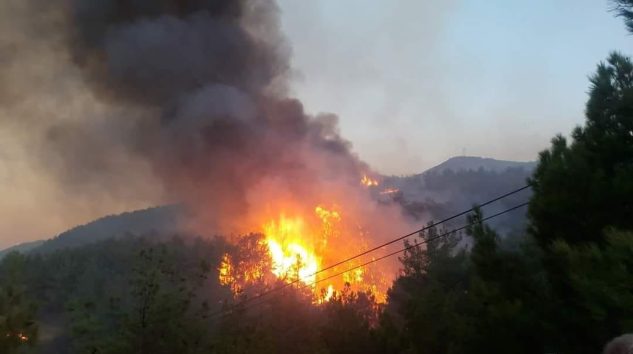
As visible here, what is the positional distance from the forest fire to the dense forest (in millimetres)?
9911

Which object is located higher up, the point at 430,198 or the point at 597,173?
the point at 430,198

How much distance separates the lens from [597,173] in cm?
985

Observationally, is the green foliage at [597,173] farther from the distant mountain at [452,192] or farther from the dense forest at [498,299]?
the distant mountain at [452,192]

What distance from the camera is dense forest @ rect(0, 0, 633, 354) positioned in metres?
9.22

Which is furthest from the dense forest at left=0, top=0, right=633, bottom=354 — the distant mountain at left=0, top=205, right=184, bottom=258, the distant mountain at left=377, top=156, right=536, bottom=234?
the distant mountain at left=0, top=205, right=184, bottom=258

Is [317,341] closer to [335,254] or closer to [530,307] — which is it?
[530,307]

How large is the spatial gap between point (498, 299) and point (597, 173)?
123 inches

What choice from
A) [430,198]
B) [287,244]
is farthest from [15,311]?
[430,198]

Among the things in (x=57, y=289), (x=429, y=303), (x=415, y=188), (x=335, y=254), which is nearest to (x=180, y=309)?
(x=429, y=303)

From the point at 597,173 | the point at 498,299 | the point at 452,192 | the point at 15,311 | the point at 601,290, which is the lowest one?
the point at 601,290

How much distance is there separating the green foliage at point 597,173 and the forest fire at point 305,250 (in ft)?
76.4

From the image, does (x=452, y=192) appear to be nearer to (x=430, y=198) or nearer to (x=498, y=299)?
(x=430, y=198)

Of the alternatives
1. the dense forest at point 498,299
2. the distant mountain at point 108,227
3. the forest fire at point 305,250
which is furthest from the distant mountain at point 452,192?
the distant mountain at point 108,227

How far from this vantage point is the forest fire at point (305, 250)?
35.7 m
